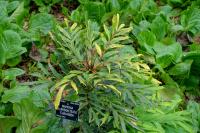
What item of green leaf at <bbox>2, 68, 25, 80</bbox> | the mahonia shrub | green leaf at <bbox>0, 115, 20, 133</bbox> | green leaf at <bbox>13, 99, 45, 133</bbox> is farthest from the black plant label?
green leaf at <bbox>2, 68, 25, 80</bbox>

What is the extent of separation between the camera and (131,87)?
222cm

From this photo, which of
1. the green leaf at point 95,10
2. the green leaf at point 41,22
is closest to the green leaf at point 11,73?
the green leaf at point 41,22

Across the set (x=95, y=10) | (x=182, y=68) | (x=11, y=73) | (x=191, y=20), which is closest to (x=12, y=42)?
(x=11, y=73)

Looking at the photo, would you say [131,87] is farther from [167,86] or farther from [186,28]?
[186,28]

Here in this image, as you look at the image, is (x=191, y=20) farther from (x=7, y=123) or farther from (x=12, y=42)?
(x=7, y=123)

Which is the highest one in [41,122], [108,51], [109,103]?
[108,51]

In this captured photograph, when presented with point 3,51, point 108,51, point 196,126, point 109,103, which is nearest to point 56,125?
point 109,103

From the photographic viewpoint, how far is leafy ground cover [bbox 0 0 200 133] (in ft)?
7.25

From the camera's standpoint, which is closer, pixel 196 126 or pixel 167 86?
pixel 196 126

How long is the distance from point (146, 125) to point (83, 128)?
17.0 inches

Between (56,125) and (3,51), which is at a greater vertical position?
(3,51)

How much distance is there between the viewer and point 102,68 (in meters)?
2.20

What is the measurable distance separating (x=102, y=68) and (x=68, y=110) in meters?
0.29

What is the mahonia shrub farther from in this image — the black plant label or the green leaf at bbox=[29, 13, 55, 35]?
the green leaf at bbox=[29, 13, 55, 35]
